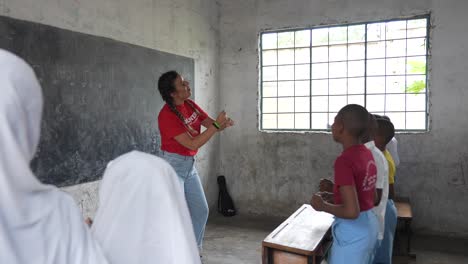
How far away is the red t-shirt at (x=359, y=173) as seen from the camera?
1744 millimetres

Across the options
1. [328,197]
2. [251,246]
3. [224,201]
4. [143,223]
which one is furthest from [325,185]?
[224,201]

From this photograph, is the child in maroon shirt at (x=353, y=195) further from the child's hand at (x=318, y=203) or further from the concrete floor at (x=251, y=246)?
the concrete floor at (x=251, y=246)

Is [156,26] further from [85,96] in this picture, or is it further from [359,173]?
[359,173]

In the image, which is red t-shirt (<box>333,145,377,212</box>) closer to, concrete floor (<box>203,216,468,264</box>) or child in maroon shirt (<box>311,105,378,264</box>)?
child in maroon shirt (<box>311,105,378,264</box>)

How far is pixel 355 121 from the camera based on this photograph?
1855 millimetres

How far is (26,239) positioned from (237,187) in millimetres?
4321

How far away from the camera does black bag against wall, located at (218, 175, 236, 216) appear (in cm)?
489

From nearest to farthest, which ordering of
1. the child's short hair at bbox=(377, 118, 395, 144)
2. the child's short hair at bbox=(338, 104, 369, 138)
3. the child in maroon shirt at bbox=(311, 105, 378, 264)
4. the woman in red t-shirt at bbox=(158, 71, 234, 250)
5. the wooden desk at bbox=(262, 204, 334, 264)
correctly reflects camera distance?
the child in maroon shirt at bbox=(311, 105, 378, 264) → the child's short hair at bbox=(338, 104, 369, 138) → the wooden desk at bbox=(262, 204, 334, 264) → the child's short hair at bbox=(377, 118, 395, 144) → the woman in red t-shirt at bbox=(158, 71, 234, 250)

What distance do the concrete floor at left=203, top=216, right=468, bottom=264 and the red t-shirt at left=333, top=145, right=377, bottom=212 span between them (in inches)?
68.8

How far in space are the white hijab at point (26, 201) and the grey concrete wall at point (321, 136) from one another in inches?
157

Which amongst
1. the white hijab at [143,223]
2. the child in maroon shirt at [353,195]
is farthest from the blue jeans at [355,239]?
the white hijab at [143,223]

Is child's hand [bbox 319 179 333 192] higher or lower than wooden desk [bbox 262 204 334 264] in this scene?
higher

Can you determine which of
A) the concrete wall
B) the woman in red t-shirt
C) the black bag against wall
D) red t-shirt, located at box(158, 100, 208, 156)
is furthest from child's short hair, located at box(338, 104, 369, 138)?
the black bag against wall

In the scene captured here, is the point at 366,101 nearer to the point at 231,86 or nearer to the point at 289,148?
the point at 289,148
